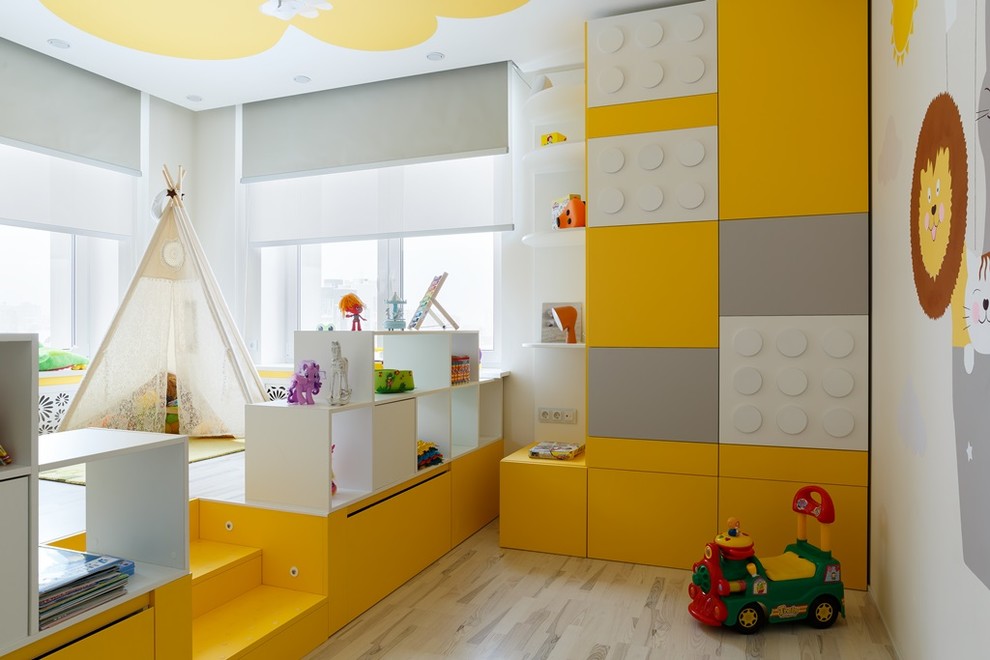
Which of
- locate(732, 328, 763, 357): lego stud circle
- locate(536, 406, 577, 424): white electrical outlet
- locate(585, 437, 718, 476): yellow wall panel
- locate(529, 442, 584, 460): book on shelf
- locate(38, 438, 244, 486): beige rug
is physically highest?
locate(732, 328, 763, 357): lego stud circle

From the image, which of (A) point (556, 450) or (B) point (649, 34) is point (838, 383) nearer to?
(A) point (556, 450)

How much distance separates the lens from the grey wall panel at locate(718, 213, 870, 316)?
105 inches

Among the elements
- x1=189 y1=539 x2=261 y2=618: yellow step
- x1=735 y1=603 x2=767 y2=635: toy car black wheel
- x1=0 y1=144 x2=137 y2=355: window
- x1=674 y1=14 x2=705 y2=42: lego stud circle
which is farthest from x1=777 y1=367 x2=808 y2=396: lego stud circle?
x1=0 y1=144 x2=137 y2=355: window

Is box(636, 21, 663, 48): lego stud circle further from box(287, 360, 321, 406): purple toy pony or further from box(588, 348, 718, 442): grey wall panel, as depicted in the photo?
box(287, 360, 321, 406): purple toy pony

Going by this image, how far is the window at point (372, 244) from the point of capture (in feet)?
13.0

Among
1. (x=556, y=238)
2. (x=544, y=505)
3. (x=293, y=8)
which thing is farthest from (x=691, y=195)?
(x=293, y=8)

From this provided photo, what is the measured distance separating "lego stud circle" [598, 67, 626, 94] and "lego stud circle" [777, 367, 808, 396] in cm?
146

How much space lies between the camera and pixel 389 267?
4.18 metres

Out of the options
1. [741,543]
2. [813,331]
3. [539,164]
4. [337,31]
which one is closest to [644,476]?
[741,543]

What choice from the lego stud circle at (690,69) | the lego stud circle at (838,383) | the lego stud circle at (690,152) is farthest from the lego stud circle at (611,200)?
the lego stud circle at (838,383)

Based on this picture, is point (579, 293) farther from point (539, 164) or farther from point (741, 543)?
point (741, 543)

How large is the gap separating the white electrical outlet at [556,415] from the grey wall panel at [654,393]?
0.56m

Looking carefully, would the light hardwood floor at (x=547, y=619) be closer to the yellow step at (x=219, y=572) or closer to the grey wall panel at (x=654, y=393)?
the yellow step at (x=219, y=572)

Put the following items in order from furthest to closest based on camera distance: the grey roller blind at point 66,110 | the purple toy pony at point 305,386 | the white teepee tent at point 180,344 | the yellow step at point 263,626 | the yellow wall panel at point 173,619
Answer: the white teepee tent at point 180,344, the grey roller blind at point 66,110, the purple toy pony at point 305,386, the yellow step at point 263,626, the yellow wall panel at point 173,619
